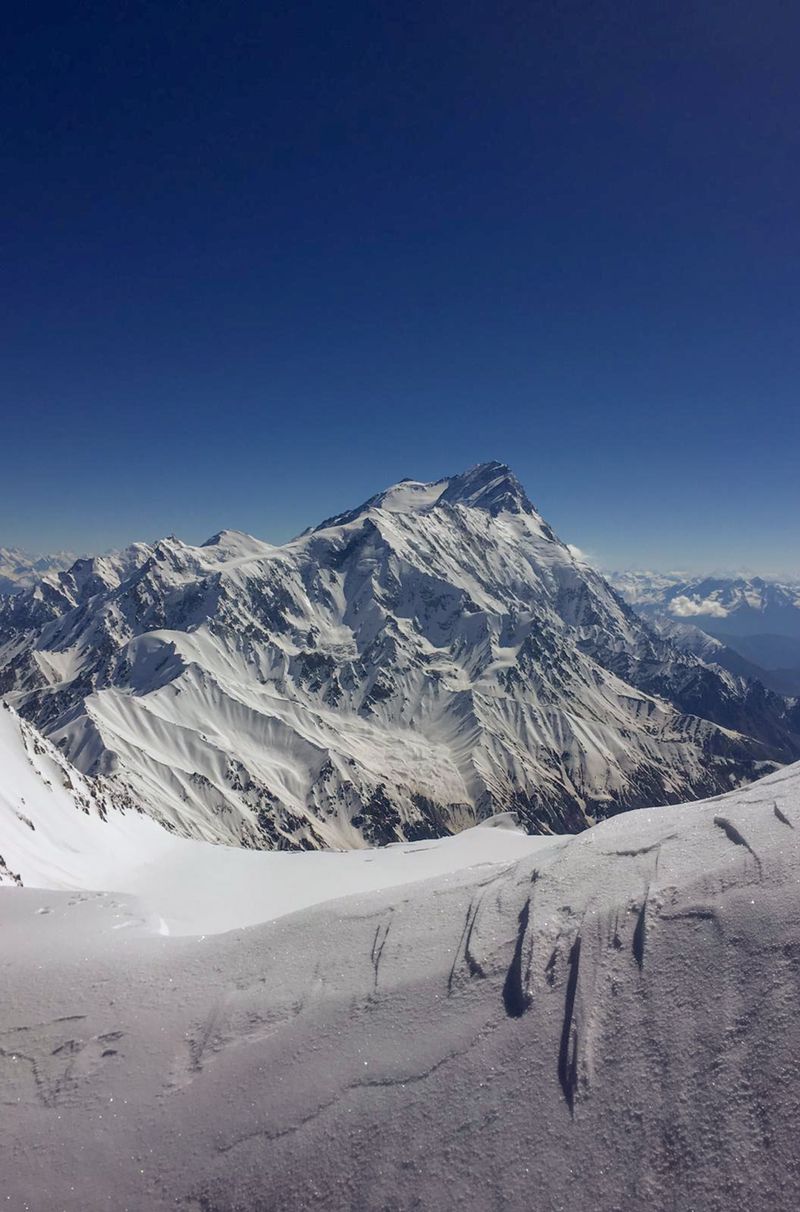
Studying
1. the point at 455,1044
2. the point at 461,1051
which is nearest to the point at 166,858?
the point at 455,1044

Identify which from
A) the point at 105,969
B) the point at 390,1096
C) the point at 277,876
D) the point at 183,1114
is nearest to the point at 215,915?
A: the point at 277,876

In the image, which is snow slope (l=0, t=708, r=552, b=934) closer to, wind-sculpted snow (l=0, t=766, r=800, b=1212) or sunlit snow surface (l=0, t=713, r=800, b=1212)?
sunlit snow surface (l=0, t=713, r=800, b=1212)

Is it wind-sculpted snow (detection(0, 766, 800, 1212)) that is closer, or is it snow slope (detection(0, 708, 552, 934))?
wind-sculpted snow (detection(0, 766, 800, 1212))

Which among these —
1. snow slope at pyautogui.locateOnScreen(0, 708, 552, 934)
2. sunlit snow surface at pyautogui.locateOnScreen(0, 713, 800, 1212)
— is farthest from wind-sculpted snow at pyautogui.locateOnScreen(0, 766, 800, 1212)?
snow slope at pyautogui.locateOnScreen(0, 708, 552, 934)

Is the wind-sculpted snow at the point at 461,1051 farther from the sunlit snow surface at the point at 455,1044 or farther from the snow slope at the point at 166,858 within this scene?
the snow slope at the point at 166,858

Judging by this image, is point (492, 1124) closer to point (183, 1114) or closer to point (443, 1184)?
point (443, 1184)

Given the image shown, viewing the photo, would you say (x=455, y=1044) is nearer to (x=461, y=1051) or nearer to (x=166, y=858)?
(x=461, y=1051)
